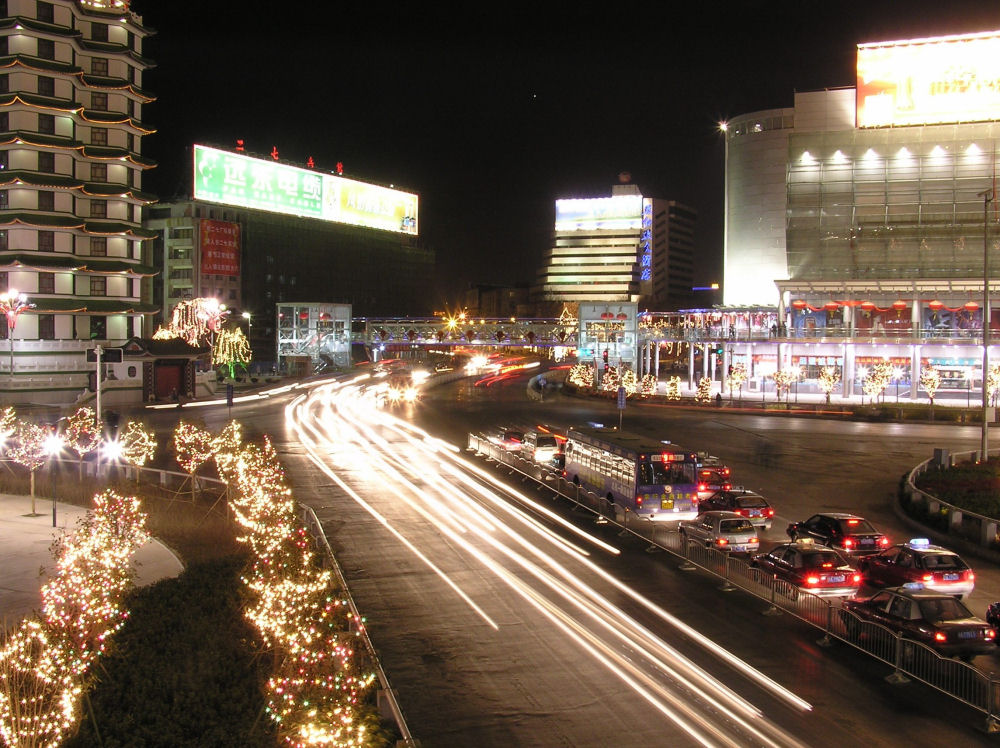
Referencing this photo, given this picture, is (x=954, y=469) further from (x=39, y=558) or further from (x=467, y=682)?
(x=39, y=558)

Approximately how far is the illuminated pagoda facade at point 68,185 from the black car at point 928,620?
53.9 m

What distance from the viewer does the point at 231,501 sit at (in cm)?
2372

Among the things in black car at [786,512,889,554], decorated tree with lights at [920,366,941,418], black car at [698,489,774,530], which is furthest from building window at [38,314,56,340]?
decorated tree with lights at [920,366,941,418]

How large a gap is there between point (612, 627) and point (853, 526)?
9277 mm

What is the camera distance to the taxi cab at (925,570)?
17375mm

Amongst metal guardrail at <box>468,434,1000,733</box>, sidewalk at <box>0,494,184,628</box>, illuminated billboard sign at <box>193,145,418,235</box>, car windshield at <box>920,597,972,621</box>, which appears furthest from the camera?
illuminated billboard sign at <box>193,145,418,235</box>

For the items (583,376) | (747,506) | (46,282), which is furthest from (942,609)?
(46,282)

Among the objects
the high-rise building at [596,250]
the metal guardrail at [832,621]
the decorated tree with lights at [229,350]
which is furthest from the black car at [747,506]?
the high-rise building at [596,250]

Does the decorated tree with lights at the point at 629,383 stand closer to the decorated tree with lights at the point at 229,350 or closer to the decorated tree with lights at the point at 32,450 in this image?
the decorated tree with lights at the point at 229,350

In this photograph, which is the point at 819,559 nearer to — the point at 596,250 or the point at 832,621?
the point at 832,621

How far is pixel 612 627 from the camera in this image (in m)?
15.5

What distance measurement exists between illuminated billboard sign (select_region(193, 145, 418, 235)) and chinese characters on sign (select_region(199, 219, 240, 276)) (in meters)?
6.02

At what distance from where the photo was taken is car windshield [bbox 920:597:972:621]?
1441 cm

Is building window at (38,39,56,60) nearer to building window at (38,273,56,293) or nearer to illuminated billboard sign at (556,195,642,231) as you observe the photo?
building window at (38,273,56,293)
